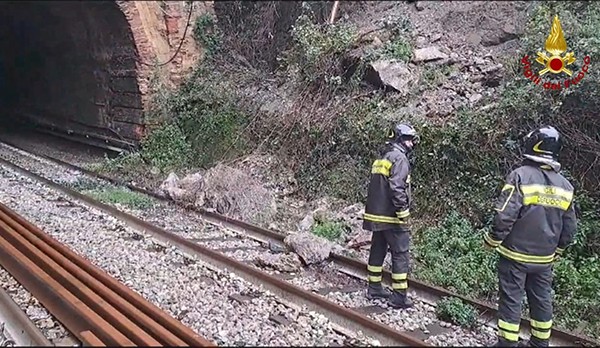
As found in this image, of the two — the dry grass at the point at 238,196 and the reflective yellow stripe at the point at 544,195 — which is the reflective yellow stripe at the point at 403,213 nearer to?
the reflective yellow stripe at the point at 544,195

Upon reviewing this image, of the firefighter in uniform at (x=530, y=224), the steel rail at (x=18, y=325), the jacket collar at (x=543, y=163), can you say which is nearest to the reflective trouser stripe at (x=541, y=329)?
the firefighter in uniform at (x=530, y=224)

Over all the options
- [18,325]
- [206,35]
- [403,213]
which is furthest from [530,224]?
[206,35]

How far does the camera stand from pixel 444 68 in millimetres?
11727

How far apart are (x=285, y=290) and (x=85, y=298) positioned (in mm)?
2037

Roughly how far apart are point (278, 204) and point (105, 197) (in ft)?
10.7

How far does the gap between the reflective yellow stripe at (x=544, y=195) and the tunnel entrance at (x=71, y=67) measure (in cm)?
1318

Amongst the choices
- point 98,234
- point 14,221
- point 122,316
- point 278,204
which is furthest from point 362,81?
point 122,316

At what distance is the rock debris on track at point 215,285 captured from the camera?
A: 18.0ft

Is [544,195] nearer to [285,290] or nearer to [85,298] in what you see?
[285,290]

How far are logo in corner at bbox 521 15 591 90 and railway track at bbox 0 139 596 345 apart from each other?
13.7 ft

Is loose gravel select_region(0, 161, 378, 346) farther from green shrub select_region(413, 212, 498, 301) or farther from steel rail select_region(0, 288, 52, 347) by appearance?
green shrub select_region(413, 212, 498, 301)

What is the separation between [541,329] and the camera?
5.28 m

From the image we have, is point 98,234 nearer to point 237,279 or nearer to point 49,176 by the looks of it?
point 237,279

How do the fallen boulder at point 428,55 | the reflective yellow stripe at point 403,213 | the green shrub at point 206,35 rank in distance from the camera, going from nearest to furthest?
the reflective yellow stripe at point 403,213 → the fallen boulder at point 428,55 → the green shrub at point 206,35
